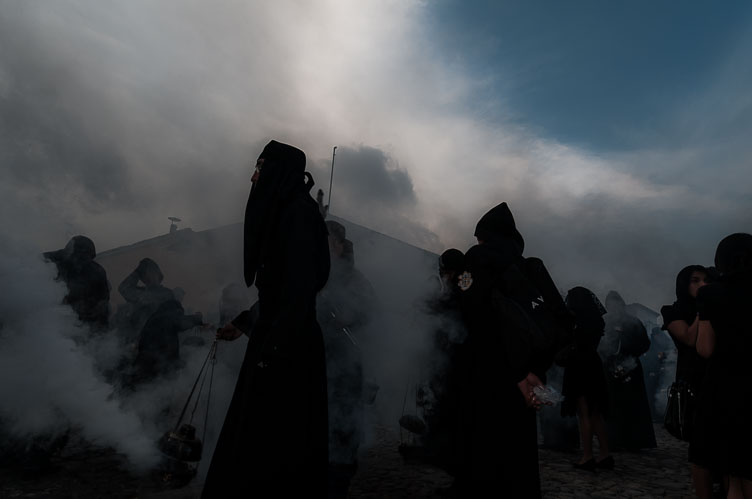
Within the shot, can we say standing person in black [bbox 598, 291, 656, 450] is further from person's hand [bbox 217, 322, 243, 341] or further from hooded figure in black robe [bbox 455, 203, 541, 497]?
person's hand [bbox 217, 322, 243, 341]

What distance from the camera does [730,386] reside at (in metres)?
2.93

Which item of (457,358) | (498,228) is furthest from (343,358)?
(498,228)

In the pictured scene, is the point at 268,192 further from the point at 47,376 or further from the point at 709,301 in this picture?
the point at 47,376

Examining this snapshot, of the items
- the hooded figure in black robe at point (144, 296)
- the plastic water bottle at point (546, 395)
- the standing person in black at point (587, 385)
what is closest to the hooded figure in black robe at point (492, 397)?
the plastic water bottle at point (546, 395)

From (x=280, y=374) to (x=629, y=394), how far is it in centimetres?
672

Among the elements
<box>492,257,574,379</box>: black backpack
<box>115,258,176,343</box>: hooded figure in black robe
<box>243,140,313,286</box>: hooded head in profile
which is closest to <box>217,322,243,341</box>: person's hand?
<box>243,140,313,286</box>: hooded head in profile

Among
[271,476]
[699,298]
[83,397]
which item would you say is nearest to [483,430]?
[271,476]

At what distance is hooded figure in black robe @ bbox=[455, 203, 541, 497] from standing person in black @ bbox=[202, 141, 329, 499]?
105cm

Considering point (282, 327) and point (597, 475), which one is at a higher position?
point (282, 327)

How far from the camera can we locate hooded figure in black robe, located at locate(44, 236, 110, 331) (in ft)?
17.6

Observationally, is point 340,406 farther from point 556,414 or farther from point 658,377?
point 658,377

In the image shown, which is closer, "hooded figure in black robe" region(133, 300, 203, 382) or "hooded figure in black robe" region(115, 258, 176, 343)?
"hooded figure in black robe" region(133, 300, 203, 382)

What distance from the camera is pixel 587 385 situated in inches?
228

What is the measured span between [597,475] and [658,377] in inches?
317
